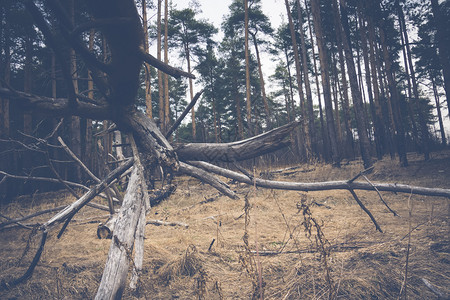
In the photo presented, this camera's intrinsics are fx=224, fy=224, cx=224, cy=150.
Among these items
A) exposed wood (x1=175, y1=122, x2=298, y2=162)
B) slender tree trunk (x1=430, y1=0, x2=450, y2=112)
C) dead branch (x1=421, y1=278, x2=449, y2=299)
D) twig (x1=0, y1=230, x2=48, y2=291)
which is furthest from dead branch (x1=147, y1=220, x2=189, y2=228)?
slender tree trunk (x1=430, y1=0, x2=450, y2=112)

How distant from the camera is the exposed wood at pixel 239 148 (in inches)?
91.2

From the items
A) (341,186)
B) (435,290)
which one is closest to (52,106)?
(341,186)

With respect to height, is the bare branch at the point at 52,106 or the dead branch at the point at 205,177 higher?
the bare branch at the point at 52,106

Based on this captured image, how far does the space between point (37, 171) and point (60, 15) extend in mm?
13510

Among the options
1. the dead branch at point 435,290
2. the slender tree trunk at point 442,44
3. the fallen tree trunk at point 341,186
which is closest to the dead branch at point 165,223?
the fallen tree trunk at point 341,186

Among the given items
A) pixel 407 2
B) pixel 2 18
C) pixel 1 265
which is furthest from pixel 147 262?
pixel 407 2

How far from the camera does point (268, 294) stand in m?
1.86

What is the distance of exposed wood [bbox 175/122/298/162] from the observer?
232 centimetres

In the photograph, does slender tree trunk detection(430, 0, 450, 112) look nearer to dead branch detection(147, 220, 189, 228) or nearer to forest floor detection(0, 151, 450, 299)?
forest floor detection(0, 151, 450, 299)

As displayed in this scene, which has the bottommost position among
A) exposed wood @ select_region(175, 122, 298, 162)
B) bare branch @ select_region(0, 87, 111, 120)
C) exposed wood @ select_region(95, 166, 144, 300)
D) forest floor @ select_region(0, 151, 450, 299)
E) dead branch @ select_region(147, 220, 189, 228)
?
forest floor @ select_region(0, 151, 450, 299)

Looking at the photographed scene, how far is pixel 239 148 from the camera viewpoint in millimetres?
2500

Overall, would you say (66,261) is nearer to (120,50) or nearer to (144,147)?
(144,147)

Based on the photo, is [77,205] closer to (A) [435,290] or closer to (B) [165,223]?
(B) [165,223]

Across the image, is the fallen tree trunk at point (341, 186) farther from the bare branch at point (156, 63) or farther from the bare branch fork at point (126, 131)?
the bare branch at point (156, 63)
